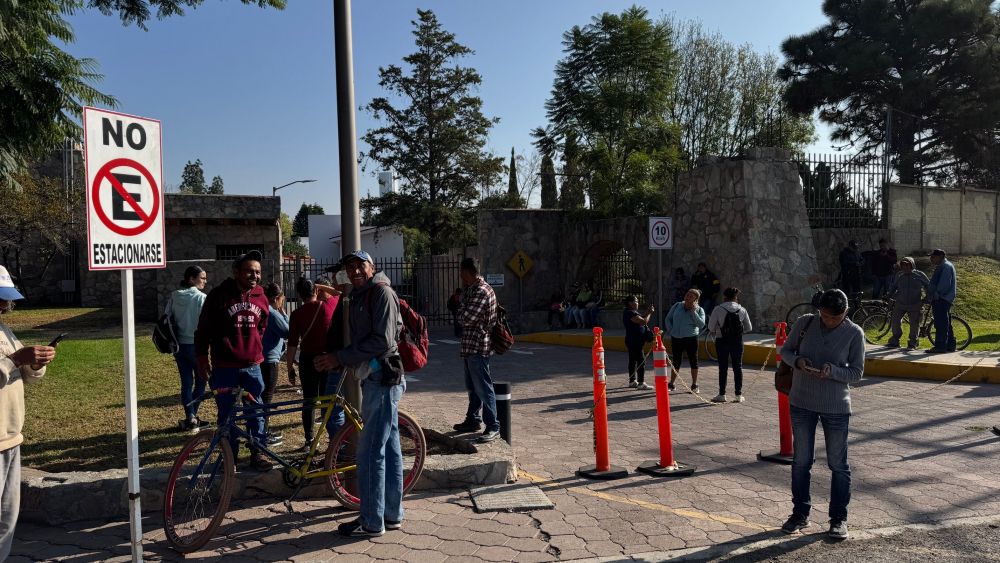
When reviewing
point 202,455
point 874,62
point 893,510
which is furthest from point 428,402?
point 874,62

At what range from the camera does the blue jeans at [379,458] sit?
4898 mm

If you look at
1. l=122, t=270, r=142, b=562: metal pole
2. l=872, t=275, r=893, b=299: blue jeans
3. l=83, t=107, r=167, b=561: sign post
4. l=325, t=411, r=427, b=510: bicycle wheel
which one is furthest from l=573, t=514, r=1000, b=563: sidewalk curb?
l=872, t=275, r=893, b=299: blue jeans

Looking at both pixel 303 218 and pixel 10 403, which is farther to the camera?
pixel 303 218

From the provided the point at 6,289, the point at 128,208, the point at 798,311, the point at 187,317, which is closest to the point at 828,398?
the point at 128,208

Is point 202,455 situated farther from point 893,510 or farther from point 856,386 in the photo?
point 856,386

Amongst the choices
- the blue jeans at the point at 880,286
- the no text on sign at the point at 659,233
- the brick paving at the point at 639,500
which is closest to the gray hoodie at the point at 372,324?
the brick paving at the point at 639,500

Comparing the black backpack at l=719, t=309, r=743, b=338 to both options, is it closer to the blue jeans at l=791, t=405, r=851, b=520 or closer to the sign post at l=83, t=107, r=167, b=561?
the blue jeans at l=791, t=405, r=851, b=520

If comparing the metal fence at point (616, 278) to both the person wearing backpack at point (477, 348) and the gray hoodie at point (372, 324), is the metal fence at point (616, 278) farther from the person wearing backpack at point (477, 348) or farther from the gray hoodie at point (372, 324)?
the gray hoodie at point (372, 324)

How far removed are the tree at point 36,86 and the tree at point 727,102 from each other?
26287 millimetres

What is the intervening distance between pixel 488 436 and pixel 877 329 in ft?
33.3

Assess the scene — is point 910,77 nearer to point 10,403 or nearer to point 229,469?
point 229,469

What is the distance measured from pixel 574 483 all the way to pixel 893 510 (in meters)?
2.32

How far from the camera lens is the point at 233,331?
6051mm

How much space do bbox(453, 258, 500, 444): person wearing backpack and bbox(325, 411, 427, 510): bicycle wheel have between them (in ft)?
5.02
